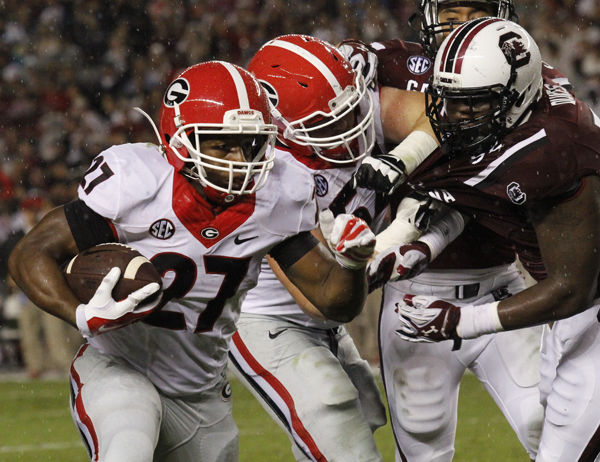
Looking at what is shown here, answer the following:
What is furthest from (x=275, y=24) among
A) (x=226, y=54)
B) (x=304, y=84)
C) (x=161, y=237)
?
(x=161, y=237)

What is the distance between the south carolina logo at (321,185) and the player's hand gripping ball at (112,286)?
879 millimetres

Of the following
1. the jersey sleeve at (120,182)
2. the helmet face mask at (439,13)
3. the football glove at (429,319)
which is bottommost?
the football glove at (429,319)

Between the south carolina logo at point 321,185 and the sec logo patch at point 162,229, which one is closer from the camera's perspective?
the sec logo patch at point 162,229

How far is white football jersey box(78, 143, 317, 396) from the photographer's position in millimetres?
2762

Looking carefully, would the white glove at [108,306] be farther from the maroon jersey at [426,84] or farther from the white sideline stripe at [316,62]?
the maroon jersey at [426,84]

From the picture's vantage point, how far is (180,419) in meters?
3.04

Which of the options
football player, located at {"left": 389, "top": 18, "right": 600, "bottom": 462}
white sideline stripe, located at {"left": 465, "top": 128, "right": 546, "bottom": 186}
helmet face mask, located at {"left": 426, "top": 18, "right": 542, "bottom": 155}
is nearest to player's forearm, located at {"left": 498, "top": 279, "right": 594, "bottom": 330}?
football player, located at {"left": 389, "top": 18, "right": 600, "bottom": 462}

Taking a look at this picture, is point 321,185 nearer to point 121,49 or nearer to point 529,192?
point 529,192

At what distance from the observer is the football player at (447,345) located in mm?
3459

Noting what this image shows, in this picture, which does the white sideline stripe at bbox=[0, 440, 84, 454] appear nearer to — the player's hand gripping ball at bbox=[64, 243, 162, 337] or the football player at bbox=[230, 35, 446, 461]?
the football player at bbox=[230, 35, 446, 461]

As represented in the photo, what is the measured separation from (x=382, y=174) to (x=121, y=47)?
794 centimetres

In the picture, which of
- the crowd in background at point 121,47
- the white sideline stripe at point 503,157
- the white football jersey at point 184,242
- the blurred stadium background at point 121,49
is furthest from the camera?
the crowd in background at point 121,47

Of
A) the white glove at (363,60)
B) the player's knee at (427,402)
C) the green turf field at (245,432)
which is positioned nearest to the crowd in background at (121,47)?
the green turf field at (245,432)

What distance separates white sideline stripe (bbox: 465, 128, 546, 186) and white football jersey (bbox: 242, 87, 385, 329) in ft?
1.59
